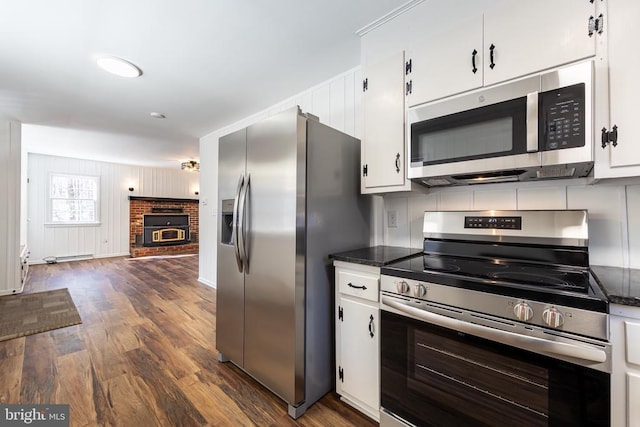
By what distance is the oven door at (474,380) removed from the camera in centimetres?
90

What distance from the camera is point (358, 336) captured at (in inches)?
63.2

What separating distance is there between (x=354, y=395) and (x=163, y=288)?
379cm

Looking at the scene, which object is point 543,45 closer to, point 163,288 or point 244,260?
point 244,260

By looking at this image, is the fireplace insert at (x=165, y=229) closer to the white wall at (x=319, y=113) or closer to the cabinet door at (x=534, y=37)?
the white wall at (x=319, y=113)

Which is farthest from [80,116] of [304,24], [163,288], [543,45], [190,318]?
[543,45]

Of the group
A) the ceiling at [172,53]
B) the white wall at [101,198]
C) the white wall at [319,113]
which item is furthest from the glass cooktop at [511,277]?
the white wall at [101,198]

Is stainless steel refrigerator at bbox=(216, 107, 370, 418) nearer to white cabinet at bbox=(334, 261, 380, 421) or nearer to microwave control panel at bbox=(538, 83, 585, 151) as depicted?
white cabinet at bbox=(334, 261, 380, 421)

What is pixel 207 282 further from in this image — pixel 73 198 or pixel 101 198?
pixel 73 198

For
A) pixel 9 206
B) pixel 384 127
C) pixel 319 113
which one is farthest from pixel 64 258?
pixel 384 127

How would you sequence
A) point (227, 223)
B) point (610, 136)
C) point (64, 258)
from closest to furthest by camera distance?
point (610, 136) < point (227, 223) < point (64, 258)

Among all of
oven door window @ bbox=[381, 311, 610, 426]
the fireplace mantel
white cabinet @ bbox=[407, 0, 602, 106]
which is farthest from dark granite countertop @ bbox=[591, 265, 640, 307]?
the fireplace mantel

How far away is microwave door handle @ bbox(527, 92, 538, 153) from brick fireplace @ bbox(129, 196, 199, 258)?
8.35 m

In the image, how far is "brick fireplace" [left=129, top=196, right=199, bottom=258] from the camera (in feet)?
24.5

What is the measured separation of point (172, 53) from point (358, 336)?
8.44ft
